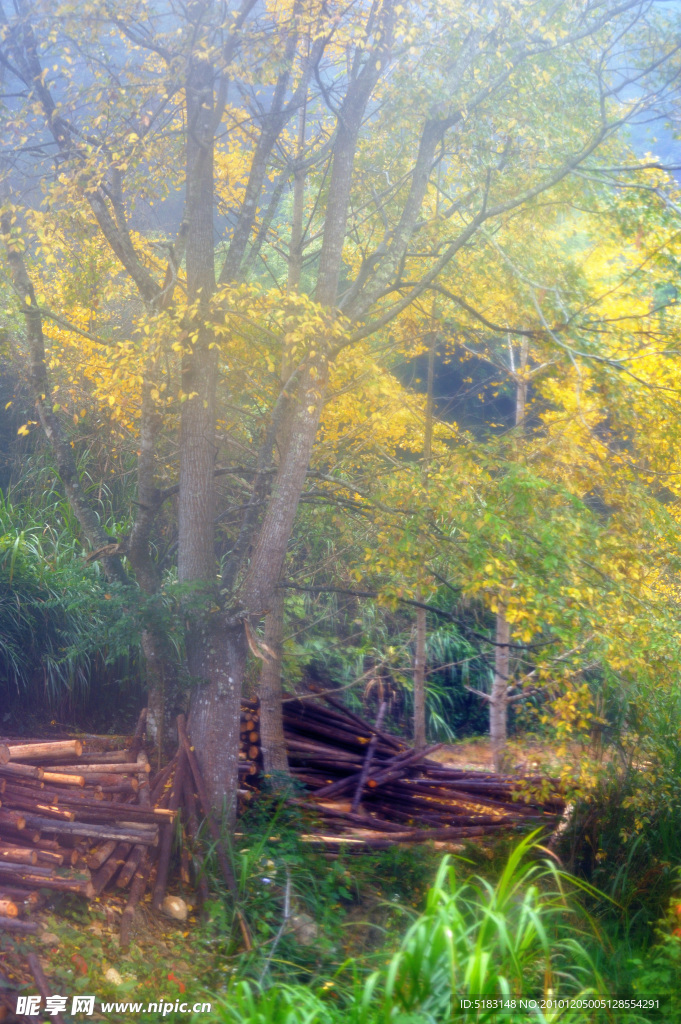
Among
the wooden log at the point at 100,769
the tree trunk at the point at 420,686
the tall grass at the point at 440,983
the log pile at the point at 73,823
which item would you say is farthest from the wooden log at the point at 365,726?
the tall grass at the point at 440,983

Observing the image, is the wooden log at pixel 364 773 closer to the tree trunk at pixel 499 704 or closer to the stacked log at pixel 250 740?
the stacked log at pixel 250 740

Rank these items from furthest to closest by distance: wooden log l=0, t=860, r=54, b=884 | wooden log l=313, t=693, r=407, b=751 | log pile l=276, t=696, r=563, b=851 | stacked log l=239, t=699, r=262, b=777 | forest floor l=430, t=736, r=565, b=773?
forest floor l=430, t=736, r=565, b=773 < wooden log l=313, t=693, r=407, b=751 < stacked log l=239, t=699, r=262, b=777 < log pile l=276, t=696, r=563, b=851 < wooden log l=0, t=860, r=54, b=884

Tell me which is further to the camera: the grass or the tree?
the tree

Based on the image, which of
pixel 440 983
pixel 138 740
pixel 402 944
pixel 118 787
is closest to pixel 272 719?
pixel 138 740

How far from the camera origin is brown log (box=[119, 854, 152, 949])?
171 inches

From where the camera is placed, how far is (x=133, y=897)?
4.62 metres

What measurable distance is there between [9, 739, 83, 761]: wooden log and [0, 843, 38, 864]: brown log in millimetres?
743

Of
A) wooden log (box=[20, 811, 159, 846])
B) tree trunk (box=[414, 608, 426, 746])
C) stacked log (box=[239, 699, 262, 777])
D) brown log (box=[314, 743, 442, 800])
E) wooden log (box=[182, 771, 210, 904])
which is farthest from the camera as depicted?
tree trunk (box=[414, 608, 426, 746])

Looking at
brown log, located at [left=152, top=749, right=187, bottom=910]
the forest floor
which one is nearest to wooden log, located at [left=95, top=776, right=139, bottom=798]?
brown log, located at [left=152, top=749, right=187, bottom=910]

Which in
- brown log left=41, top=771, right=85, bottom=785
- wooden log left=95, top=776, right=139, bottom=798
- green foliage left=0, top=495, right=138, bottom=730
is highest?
green foliage left=0, top=495, right=138, bottom=730

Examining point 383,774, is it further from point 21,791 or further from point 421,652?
point 21,791

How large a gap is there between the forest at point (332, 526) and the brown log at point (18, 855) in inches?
0.4

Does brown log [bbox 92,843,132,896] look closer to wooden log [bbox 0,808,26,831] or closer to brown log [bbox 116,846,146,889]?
brown log [bbox 116,846,146,889]

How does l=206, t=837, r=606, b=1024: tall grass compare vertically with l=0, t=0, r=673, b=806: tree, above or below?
below
